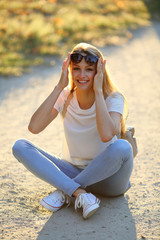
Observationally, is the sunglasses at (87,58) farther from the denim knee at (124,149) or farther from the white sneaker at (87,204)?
the white sneaker at (87,204)

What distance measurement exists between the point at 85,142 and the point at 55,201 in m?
0.58

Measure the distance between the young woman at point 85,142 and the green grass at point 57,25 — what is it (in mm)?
4221

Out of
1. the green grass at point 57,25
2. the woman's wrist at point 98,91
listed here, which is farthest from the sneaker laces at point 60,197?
the green grass at point 57,25

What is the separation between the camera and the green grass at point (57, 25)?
850 centimetres

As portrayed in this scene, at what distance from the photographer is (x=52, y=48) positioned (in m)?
8.76

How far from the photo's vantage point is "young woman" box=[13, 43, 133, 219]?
10.3 feet

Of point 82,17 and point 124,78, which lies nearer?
point 124,78

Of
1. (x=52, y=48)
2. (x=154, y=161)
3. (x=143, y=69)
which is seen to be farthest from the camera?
(x=52, y=48)

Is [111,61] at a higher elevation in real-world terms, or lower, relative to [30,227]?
higher

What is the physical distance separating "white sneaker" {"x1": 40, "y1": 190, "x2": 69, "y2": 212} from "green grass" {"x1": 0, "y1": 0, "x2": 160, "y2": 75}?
4587 millimetres

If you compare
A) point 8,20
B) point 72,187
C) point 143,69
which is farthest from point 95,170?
point 8,20

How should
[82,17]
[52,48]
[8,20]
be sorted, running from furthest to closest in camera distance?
[82,17], [8,20], [52,48]

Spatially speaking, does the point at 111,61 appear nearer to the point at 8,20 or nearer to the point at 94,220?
the point at 8,20

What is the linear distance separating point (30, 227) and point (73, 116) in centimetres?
105
